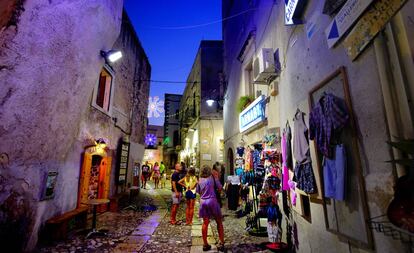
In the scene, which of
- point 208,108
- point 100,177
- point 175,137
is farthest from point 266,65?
point 175,137

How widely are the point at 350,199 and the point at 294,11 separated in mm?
3436

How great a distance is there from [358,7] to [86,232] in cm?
771

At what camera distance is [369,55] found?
244cm

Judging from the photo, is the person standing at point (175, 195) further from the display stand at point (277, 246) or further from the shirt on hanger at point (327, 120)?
the shirt on hanger at point (327, 120)

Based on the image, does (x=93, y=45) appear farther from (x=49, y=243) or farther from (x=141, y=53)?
(x=141, y=53)

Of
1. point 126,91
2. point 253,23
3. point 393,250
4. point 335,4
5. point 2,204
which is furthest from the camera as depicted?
point 126,91

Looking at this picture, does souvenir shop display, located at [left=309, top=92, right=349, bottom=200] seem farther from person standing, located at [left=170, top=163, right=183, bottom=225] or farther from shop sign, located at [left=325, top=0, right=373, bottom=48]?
person standing, located at [left=170, top=163, right=183, bottom=225]

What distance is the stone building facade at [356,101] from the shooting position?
2.09 metres

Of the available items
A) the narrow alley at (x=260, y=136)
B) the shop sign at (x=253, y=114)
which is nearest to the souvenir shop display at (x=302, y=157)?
the narrow alley at (x=260, y=136)

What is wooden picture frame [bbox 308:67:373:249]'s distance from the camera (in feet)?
8.55

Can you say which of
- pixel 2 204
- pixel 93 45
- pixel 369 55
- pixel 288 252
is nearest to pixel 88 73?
pixel 93 45

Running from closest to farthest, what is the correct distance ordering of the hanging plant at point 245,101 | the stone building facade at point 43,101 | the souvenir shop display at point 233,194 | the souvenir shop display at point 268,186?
1. the stone building facade at point 43,101
2. the souvenir shop display at point 268,186
3. the hanging plant at point 245,101
4. the souvenir shop display at point 233,194

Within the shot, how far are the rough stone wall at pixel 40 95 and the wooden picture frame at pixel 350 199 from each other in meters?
5.02

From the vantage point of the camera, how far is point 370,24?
2.40 metres
